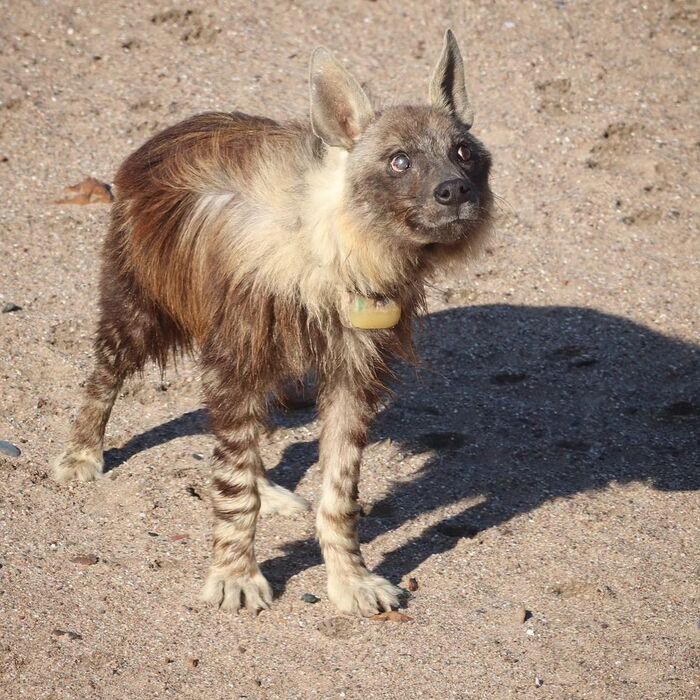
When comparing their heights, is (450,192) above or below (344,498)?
above

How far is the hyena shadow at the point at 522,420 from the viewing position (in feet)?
19.6

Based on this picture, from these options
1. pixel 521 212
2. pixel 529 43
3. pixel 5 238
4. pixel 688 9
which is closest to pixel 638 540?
pixel 521 212

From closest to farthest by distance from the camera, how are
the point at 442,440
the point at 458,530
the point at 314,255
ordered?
the point at 314,255 < the point at 458,530 < the point at 442,440

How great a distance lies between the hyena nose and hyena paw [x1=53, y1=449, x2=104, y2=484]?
2.41 m

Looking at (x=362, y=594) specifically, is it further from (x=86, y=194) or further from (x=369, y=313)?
(x=86, y=194)

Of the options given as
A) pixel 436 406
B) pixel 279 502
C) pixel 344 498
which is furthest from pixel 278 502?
pixel 436 406

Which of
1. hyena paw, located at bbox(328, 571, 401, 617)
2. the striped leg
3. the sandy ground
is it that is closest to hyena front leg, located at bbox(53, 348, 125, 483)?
the sandy ground

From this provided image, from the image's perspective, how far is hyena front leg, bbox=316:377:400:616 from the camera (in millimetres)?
5145

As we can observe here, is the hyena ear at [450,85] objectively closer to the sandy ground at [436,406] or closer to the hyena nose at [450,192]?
the hyena nose at [450,192]

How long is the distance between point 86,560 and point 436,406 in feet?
7.60

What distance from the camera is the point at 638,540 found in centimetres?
570

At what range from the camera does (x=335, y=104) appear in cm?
479

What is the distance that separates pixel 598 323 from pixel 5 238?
3848 millimetres

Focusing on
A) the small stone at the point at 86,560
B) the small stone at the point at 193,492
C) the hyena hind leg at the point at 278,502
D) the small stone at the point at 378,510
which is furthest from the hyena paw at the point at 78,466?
the small stone at the point at 378,510
